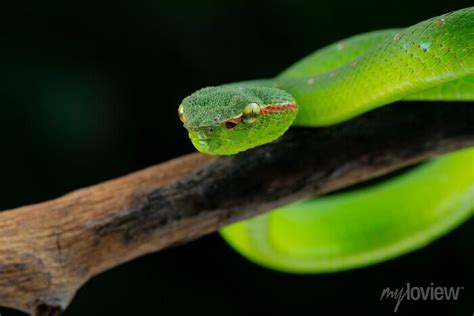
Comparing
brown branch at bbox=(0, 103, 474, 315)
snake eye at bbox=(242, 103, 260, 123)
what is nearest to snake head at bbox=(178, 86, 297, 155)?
snake eye at bbox=(242, 103, 260, 123)

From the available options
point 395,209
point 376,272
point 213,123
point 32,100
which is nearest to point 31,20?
point 32,100

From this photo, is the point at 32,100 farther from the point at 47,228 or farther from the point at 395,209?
the point at 395,209

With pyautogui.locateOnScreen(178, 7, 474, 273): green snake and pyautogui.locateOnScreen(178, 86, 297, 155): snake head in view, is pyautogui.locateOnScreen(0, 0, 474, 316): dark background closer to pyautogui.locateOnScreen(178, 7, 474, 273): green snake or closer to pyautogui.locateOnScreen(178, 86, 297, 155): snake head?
pyautogui.locateOnScreen(178, 7, 474, 273): green snake

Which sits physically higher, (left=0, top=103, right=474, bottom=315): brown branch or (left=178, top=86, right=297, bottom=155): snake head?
(left=178, top=86, right=297, bottom=155): snake head

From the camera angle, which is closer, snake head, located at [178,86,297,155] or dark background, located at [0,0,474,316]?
snake head, located at [178,86,297,155]

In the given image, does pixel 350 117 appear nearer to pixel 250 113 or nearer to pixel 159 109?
pixel 250 113

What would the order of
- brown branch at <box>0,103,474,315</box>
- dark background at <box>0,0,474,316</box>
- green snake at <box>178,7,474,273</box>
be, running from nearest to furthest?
1. green snake at <box>178,7,474,273</box>
2. brown branch at <box>0,103,474,315</box>
3. dark background at <box>0,0,474,316</box>
